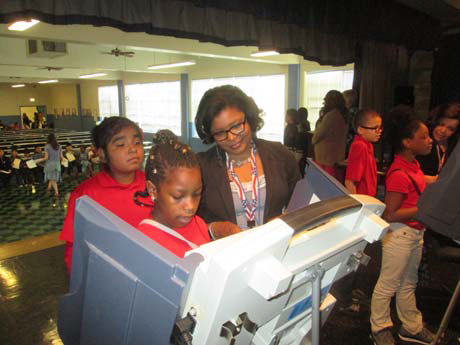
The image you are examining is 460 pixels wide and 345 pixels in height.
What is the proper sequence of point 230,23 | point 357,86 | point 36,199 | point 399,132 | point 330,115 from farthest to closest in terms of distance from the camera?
point 36,199 < point 357,86 < point 330,115 < point 230,23 < point 399,132

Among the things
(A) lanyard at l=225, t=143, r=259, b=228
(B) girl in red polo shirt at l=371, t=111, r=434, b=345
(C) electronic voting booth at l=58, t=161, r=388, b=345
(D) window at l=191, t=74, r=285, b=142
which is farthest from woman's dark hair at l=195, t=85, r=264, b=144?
(D) window at l=191, t=74, r=285, b=142

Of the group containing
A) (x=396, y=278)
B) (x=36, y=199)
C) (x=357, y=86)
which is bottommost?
(x=36, y=199)

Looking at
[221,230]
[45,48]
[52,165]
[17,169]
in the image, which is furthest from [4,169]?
[221,230]

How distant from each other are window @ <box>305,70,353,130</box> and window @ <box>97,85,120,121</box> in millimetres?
9836

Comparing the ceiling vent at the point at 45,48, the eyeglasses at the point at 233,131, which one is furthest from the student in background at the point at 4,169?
the eyeglasses at the point at 233,131

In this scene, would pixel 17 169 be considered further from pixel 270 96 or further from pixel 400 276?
pixel 400 276

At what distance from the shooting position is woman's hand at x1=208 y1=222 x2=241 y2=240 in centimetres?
115

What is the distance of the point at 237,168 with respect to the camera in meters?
1.47

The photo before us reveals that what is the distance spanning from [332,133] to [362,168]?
1.43 meters

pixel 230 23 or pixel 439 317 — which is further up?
pixel 230 23

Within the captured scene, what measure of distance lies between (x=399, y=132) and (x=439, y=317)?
1387 millimetres

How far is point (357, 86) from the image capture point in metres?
5.14

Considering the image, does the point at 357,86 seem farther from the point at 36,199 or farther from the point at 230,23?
the point at 36,199

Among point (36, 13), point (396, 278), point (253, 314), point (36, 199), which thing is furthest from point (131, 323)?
point (36, 199)
